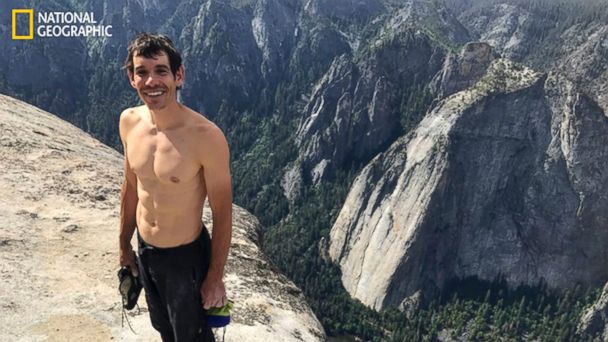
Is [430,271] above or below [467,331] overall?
above

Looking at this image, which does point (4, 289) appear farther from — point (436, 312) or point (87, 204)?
point (436, 312)

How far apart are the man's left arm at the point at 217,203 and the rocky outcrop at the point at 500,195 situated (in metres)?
154

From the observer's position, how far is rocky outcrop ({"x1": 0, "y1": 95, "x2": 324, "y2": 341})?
1020 centimetres

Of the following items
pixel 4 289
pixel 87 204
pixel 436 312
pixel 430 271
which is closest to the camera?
pixel 4 289

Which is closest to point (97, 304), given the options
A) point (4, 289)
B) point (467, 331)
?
point (4, 289)

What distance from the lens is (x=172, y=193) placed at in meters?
7.15

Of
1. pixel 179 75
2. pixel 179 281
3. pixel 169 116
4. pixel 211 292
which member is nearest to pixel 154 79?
pixel 179 75

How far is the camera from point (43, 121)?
69.9 feet

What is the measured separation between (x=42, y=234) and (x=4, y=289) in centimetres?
249

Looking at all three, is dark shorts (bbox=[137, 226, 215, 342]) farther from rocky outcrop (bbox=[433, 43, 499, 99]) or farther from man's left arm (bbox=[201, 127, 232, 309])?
rocky outcrop (bbox=[433, 43, 499, 99])

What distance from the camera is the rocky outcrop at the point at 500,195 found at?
148875 millimetres

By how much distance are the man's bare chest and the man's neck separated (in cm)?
13

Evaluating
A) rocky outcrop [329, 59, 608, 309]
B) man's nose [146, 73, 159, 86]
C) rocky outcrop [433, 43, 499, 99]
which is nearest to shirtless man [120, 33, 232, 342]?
man's nose [146, 73, 159, 86]

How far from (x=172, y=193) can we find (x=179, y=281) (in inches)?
57.8
